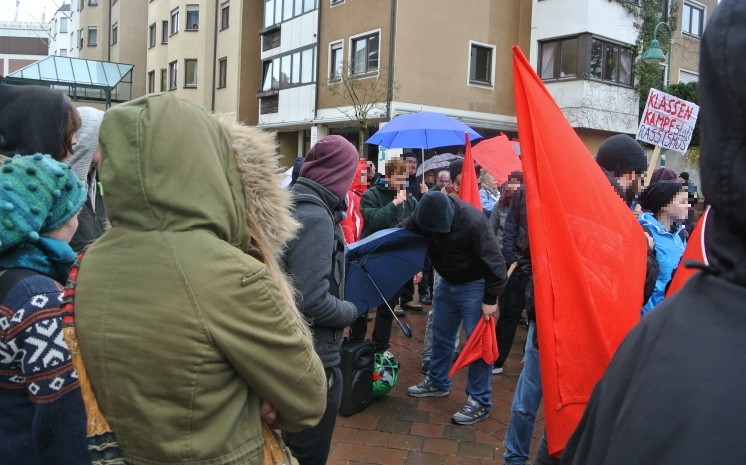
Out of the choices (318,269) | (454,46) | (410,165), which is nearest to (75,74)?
(454,46)

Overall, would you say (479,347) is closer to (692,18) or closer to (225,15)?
(692,18)

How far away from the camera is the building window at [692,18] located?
2352 cm

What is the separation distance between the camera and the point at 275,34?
2719 cm

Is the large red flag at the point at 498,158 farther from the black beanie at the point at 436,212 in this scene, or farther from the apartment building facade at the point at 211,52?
the apartment building facade at the point at 211,52

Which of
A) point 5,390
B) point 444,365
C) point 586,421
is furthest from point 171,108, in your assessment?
point 444,365

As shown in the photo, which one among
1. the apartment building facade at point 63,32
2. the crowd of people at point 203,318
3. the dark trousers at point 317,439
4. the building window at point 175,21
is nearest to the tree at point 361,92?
the dark trousers at point 317,439

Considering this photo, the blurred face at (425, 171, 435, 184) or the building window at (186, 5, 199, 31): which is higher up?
the building window at (186, 5, 199, 31)

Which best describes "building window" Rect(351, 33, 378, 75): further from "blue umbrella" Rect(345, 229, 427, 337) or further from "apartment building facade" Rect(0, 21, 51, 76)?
"apartment building facade" Rect(0, 21, 51, 76)

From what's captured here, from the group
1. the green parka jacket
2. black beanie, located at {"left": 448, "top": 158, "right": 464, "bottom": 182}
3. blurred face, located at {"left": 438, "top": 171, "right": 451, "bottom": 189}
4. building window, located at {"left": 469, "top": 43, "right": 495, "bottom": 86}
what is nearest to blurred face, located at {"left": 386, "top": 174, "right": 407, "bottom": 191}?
black beanie, located at {"left": 448, "top": 158, "right": 464, "bottom": 182}

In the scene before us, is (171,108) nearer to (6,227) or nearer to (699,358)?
(6,227)

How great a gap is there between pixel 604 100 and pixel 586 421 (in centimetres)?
2162

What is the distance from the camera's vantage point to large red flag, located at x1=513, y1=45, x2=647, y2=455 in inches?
87.3

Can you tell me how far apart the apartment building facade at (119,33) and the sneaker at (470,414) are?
134 ft

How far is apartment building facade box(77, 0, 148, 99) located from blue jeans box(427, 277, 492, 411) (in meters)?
40.2
